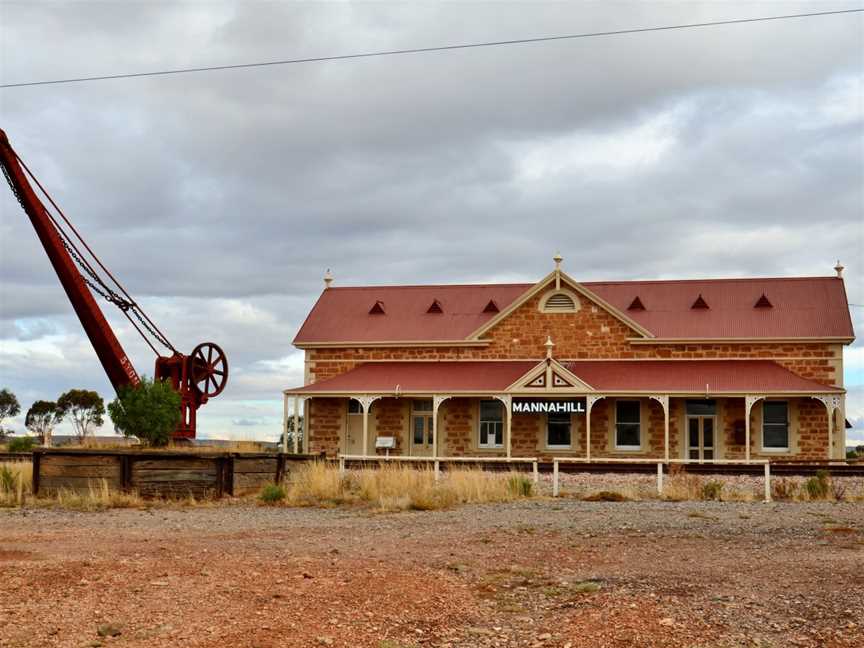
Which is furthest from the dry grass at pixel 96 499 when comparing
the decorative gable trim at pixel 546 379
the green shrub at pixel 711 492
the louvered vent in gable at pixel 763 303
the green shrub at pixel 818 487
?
the louvered vent in gable at pixel 763 303

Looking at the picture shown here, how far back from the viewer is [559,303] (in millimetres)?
33781

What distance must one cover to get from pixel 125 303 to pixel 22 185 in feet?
16.5

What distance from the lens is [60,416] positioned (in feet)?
210

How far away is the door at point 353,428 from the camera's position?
1355 inches

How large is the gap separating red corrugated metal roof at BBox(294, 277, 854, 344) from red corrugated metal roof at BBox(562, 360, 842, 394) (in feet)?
3.29

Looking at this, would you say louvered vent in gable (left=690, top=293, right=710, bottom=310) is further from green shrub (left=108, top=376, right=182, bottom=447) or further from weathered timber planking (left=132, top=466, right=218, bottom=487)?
weathered timber planking (left=132, top=466, right=218, bottom=487)

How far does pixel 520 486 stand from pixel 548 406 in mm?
11737

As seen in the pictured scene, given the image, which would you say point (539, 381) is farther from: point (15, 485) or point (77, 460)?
point (15, 485)

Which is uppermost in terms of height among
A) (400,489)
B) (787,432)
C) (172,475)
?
(787,432)

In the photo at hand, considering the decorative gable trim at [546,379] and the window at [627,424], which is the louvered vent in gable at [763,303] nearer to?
the window at [627,424]

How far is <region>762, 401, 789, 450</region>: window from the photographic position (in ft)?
103

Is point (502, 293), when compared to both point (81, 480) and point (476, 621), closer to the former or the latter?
point (81, 480)

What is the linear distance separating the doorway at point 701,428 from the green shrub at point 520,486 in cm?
1324

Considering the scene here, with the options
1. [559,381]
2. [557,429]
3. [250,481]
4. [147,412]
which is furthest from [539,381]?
[250,481]
